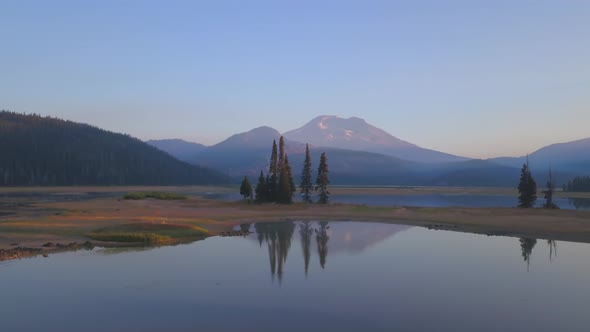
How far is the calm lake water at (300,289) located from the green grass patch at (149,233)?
3.27 meters

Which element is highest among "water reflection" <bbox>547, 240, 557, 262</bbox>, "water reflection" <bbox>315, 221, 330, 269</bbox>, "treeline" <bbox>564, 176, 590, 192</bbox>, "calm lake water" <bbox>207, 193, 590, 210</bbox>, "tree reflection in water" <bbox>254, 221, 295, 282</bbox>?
"treeline" <bbox>564, 176, 590, 192</bbox>

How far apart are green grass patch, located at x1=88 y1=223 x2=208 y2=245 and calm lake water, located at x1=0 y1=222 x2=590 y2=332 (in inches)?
129

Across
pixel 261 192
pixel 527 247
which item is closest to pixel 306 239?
pixel 527 247

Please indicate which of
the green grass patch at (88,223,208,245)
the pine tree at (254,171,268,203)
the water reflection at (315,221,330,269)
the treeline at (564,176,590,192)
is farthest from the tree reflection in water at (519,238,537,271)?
the treeline at (564,176,590,192)

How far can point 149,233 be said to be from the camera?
37.4 m

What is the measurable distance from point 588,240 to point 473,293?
25.5 m

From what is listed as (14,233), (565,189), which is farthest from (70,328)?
(565,189)

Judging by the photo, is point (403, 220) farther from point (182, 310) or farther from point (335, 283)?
point (182, 310)

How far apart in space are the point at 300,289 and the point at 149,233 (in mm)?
19634

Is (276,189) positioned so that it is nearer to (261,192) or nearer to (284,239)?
(261,192)

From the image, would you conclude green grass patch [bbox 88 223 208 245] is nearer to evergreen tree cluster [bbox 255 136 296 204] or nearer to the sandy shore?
the sandy shore

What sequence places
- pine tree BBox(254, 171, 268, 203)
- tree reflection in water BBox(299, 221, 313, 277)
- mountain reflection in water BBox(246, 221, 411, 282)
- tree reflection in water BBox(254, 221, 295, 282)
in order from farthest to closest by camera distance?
pine tree BBox(254, 171, 268, 203)
mountain reflection in water BBox(246, 221, 411, 282)
tree reflection in water BBox(299, 221, 313, 277)
tree reflection in water BBox(254, 221, 295, 282)

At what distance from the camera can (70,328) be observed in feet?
50.7

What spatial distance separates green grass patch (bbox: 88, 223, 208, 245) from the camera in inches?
1406
